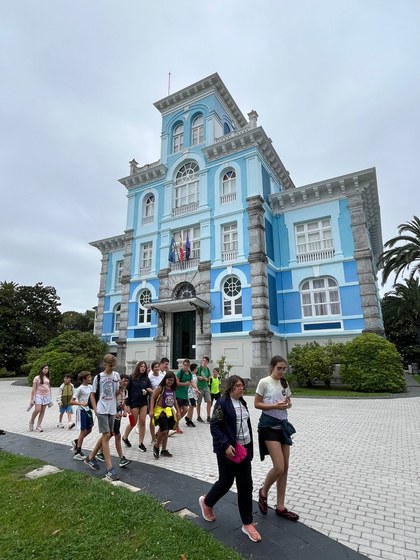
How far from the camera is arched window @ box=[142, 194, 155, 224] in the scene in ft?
84.4

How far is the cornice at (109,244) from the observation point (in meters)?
30.1

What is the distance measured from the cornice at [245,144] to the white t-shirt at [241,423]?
20907mm

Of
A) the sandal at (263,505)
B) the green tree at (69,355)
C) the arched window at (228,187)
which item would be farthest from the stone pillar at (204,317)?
the sandal at (263,505)

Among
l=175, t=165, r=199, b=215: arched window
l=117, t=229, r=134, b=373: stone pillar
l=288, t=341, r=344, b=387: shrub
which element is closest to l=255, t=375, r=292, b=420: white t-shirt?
l=288, t=341, r=344, b=387: shrub

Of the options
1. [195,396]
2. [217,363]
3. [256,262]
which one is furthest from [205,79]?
[195,396]

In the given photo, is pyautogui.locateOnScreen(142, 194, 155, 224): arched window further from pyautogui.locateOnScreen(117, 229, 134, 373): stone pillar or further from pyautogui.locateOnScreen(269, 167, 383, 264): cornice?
pyautogui.locateOnScreen(269, 167, 383, 264): cornice

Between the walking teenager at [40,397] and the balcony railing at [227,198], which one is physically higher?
the balcony railing at [227,198]

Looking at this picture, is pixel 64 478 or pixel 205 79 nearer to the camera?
pixel 64 478

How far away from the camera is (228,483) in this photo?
3.73 metres

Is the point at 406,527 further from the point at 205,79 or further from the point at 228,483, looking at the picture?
the point at 205,79

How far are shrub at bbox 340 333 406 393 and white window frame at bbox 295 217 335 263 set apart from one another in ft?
20.7

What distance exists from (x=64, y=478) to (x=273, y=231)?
65.6 feet

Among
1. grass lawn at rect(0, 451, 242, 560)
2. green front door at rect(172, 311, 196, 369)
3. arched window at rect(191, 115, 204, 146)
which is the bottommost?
grass lawn at rect(0, 451, 242, 560)

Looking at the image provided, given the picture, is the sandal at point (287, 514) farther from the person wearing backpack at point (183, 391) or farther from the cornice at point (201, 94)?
the cornice at point (201, 94)
